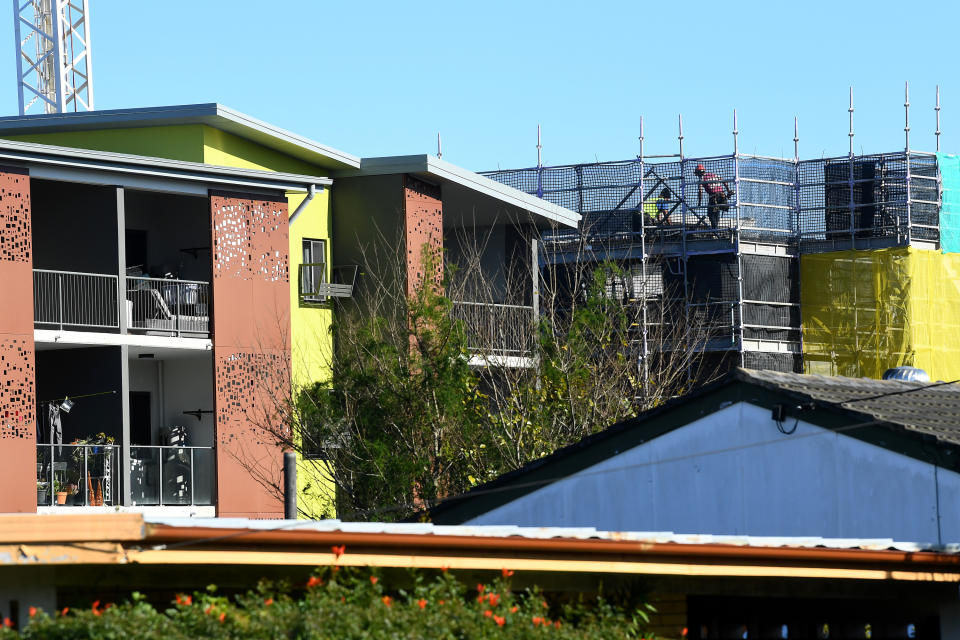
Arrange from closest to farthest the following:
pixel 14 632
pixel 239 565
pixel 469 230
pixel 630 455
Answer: pixel 14 632
pixel 239 565
pixel 630 455
pixel 469 230

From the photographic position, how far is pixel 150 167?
27359 millimetres

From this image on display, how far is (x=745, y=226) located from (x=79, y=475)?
2225cm

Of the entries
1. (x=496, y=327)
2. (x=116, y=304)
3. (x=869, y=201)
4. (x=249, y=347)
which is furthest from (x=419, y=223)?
(x=869, y=201)

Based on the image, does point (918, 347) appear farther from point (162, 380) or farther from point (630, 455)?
point (630, 455)

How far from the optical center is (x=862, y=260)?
42.7 m

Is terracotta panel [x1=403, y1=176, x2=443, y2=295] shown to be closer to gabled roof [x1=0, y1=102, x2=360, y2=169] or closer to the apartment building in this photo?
the apartment building

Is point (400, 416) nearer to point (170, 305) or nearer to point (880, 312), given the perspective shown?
point (170, 305)

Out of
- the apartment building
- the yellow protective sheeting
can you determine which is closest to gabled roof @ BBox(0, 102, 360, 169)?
the apartment building

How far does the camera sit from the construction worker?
4262 centimetres

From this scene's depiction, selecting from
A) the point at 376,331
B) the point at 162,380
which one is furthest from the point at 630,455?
the point at 162,380

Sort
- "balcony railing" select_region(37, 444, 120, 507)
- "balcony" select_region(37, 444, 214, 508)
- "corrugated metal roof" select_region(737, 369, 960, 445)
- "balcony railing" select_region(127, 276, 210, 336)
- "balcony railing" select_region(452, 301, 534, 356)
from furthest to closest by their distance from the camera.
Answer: "balcony railing" select_region(452, 301, 534, 356), "balcony railing" select_region(127, 276, 210, 336), "balcony" select_region(37, 444, 214, 508), "balcony railing" select_region(37, 444, 120, 507), "corrugated metal roof" select_region(737, 369, 960, 445)

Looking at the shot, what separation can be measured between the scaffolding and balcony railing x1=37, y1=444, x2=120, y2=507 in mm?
17785

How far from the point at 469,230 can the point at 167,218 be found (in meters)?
7.91

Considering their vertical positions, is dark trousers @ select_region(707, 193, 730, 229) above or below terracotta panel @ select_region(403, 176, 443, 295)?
above
